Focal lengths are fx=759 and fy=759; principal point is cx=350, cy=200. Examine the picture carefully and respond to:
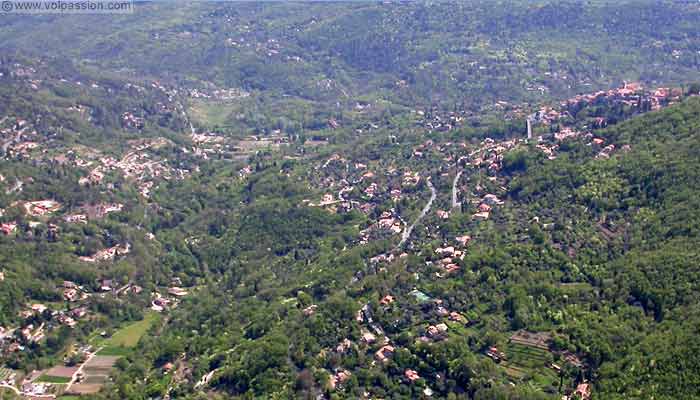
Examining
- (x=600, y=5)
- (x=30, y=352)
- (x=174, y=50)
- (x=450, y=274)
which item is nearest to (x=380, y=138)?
(x=450, y=274)

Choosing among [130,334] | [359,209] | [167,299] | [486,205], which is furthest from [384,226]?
[130,334]

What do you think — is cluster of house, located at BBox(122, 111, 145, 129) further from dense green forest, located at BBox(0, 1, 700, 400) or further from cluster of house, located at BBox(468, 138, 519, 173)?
cluster of house, located at BBox(468, 138, 519, 173)

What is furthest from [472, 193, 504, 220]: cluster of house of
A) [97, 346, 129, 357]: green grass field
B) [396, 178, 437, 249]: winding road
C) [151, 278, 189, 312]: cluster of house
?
[97, 346, 129, 357]: green grass field

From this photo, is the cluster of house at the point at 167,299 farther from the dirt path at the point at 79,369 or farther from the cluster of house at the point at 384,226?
the cluster of house at the point at 384,226

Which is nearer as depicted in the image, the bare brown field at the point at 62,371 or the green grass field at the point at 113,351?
the bare brown field at the point at 62,371

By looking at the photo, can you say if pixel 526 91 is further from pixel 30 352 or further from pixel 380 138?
pixel 30 352

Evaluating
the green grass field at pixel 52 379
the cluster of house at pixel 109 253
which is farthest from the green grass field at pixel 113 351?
the cluster of house at pixel 109 253

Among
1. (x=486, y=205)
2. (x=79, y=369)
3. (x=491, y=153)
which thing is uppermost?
(x=491, y=153)

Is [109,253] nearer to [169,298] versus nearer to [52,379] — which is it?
[169,298]
